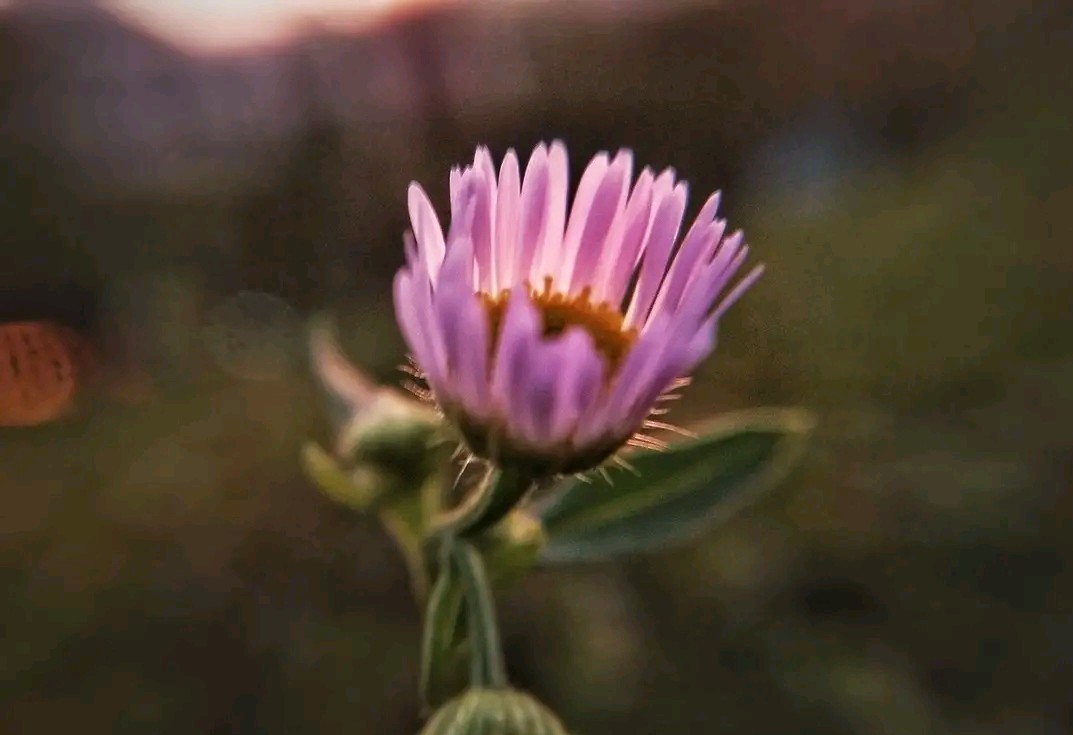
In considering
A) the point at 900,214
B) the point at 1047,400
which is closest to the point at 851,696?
the point at 1047,400

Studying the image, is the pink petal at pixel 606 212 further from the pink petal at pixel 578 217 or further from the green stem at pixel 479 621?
the green stem at pixel 479 621

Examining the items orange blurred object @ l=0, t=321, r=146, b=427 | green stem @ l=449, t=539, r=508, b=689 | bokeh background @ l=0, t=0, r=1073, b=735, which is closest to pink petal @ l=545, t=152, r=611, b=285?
green stem @ l=449, t=539, r=508, b=689

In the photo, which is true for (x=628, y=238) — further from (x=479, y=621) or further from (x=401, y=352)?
(x=401, y=352)

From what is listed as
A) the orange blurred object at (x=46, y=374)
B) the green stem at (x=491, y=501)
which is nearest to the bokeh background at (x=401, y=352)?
the orange blurred object at (x=46, y=374)

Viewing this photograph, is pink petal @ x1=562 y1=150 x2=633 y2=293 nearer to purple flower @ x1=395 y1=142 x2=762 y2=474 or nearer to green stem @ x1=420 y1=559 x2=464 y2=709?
purple flower @ x1=395 y1=142 x2=762 y2=474

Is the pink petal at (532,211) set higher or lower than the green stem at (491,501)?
higher

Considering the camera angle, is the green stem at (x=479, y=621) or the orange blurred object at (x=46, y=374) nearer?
the green stem at (x=479, y=621)
